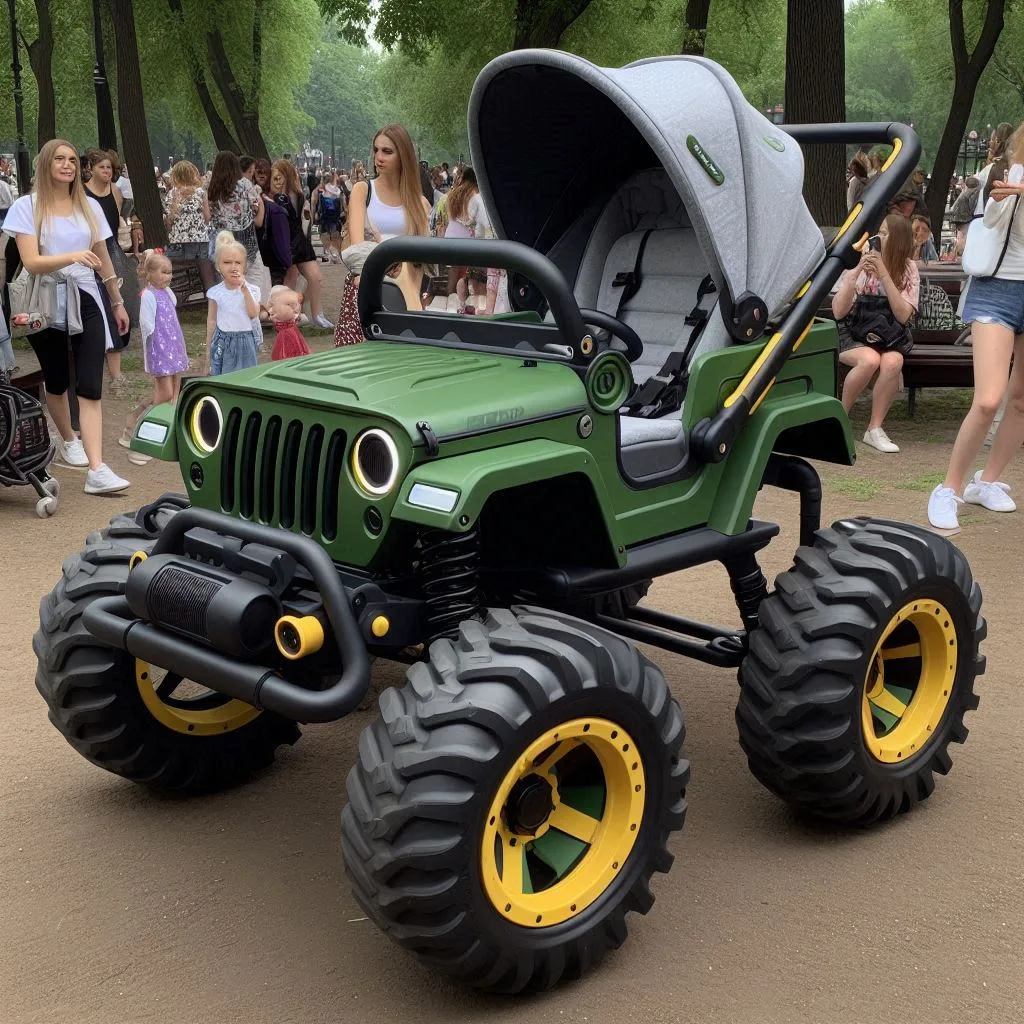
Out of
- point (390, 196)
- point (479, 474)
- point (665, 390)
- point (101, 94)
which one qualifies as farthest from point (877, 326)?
point (101, 94)

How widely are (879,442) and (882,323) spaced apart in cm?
85

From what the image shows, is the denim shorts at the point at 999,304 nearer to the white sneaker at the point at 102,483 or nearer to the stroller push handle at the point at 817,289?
the stroller push handle at the point at 817,289

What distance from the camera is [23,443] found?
812 centimetres

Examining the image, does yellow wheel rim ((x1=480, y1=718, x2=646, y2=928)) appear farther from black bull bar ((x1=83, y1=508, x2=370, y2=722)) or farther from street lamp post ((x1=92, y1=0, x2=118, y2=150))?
street lamp post ((x1=92, y1=0, x2=118, y2=150))

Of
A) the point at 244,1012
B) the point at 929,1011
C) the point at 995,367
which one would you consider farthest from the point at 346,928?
the point at 995,367

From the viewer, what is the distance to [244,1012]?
344cm

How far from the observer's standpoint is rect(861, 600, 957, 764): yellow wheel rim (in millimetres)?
4410

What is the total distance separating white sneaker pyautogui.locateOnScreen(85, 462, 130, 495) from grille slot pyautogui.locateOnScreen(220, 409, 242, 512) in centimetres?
492

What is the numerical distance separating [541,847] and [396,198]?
5142mm

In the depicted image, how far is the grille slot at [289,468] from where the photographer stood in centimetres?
383

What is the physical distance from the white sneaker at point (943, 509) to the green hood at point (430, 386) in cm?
412

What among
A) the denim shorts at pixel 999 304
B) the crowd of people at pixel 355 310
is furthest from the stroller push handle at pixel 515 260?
the denim shorts at pixel 999 304

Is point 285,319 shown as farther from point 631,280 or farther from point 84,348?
point 631,280

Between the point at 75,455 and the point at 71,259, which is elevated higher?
the point at 71,259
